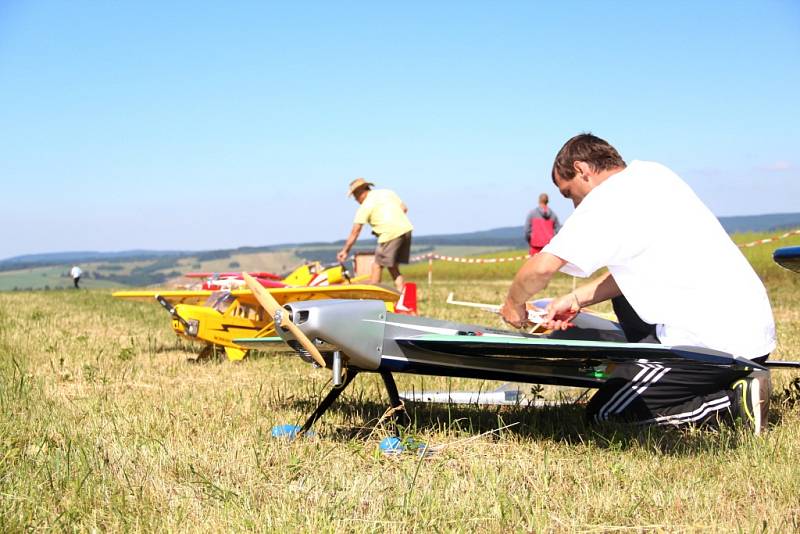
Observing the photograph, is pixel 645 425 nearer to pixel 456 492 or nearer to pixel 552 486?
pixel 552 486

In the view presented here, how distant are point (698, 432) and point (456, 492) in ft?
5.94

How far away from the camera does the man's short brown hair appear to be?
499cm

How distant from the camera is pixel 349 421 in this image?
5.66 meters

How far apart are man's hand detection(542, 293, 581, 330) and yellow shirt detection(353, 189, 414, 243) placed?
28.9ft

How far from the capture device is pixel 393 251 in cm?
1412

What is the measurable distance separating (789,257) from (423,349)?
3.32 m

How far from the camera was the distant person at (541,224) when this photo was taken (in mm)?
20734

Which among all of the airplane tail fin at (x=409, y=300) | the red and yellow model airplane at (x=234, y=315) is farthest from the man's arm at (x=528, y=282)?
the airplane tail fin at (x=409, y=300)

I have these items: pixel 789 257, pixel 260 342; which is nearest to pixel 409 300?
pixel 260 342

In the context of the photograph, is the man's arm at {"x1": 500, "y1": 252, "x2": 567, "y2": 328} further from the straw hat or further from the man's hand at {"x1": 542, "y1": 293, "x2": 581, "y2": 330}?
the straw hat

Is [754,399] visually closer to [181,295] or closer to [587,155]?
[587,155]

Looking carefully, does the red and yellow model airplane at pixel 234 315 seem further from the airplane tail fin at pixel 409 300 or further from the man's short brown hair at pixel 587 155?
the man's short brown hair at pixel 587 155

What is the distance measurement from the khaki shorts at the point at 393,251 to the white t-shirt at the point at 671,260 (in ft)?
31.0

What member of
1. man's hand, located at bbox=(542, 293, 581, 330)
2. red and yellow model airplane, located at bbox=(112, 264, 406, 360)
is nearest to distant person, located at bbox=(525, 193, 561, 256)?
red and yellow model airplane, located at bbox=(112, 264, 406, 360)
